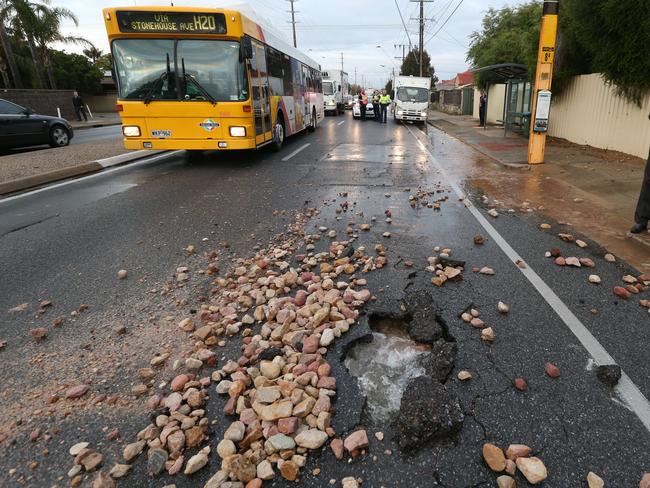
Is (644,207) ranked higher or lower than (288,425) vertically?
higher

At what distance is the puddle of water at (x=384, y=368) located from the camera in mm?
2549

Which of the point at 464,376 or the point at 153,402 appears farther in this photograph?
the point at 464,376

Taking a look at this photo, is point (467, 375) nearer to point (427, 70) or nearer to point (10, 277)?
point (10, 277)

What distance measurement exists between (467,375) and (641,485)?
965 mm

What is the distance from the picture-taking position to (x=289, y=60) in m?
15.1

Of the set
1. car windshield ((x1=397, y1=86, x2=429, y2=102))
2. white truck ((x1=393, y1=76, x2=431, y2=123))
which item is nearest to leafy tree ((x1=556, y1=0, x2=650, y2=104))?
white truck ((x1=393, y1=76, x2=431, y2=123))

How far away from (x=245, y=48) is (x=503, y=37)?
22624 mm

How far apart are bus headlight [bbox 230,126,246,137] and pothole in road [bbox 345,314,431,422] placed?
7328 mm

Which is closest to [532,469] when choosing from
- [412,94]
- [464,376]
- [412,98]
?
[464,376]

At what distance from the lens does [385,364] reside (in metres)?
2.96

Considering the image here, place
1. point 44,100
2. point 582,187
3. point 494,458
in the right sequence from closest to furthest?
point 494,458 → point 582,187 → point 44,100

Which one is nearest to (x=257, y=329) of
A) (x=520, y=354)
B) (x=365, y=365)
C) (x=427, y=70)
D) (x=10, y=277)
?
(x=365, y=365)

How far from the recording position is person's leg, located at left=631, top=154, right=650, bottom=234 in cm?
501

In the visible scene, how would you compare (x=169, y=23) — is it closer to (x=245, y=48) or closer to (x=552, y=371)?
(x=245, y=48)
